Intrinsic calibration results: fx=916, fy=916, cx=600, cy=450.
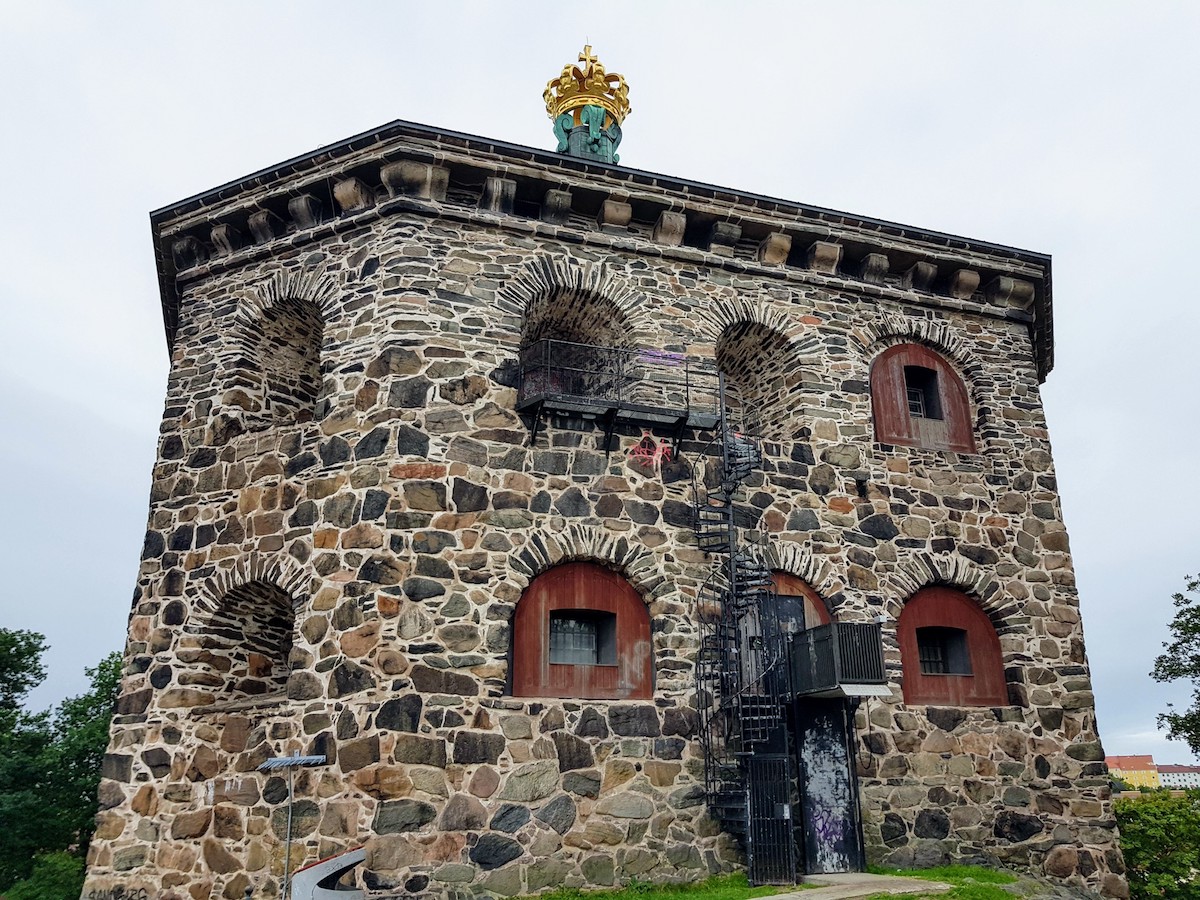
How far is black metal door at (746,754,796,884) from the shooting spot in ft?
32.3

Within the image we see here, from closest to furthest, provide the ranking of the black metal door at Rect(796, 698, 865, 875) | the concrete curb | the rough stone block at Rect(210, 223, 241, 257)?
the concrete curb < the black metal door at Rect(796, 698, 865, 875) < the rough stone block at Rect(210, 223, 241, 257)

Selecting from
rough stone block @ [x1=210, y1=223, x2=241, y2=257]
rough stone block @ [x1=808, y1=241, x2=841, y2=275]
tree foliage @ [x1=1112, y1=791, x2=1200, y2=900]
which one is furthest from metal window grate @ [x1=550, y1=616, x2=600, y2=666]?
tree foliage @ [x1=1112, y1=791, x2=1200, y2=900]

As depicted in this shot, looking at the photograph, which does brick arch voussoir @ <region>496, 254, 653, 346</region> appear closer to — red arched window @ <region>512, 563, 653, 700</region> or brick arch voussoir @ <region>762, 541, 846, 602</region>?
brick arch voussoir @ <region>762, 541, 846, 602</region>

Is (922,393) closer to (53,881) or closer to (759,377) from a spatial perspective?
(759,377)

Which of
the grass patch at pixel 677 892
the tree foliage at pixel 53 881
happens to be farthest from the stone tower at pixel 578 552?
the tree foliage at pixel 53 881

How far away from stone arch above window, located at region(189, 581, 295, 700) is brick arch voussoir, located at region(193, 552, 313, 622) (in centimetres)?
6

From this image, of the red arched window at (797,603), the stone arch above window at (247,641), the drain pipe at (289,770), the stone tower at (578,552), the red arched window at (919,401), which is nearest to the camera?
the drain pipe at (289,770)

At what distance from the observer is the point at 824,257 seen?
13359 mm

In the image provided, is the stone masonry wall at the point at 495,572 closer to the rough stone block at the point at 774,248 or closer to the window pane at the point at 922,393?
the rough stone block at the point at 774,248

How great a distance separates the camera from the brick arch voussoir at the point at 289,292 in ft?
38.4

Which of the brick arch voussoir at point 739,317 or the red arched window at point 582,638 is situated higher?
the brick arch voussoir at point 739,317

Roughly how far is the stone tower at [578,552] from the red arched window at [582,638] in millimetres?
37

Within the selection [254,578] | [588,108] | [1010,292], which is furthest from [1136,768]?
[254,578]

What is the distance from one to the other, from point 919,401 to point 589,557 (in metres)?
6.04
